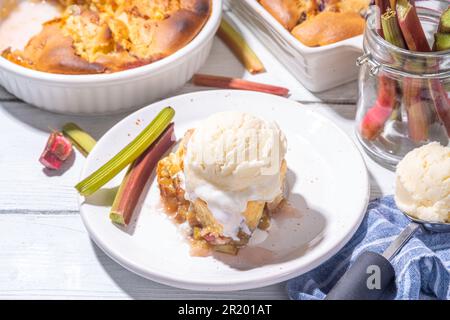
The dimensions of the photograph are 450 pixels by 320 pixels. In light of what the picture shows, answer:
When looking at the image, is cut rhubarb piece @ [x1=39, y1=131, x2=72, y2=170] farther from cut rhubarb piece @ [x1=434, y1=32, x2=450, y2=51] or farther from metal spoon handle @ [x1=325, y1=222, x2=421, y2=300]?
cut rhubarb piece @ [x1=434, y1=32, x2=450, y2=51]

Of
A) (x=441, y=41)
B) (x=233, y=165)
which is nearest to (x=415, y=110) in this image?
(x=441, y=41)

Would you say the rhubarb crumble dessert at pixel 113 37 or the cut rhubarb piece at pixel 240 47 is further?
the cut rhubarb piece at pixel 240 47

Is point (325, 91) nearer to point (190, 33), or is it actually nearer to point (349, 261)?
point (190, 33)

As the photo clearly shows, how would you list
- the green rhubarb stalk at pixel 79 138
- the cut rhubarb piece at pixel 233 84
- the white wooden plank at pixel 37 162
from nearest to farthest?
the white wooden plank at pixel 37 162, the green rhubarb stalk at pixel 79 138, the cut rhubarb piece at pixel 233 84

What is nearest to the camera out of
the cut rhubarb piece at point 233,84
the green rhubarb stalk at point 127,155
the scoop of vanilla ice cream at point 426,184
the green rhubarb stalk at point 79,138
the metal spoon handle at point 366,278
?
the metal spoon handle at point 366,278

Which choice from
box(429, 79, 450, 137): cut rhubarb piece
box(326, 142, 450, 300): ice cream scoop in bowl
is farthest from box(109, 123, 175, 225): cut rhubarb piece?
box(429, 79, 450, 137): cut rhubarb piece

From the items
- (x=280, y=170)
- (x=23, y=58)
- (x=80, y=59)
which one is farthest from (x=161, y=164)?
(x=23, y=58)

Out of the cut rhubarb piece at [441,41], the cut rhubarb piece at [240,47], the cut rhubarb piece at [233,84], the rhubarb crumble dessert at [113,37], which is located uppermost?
the cut rhubarb piece at [441,41]

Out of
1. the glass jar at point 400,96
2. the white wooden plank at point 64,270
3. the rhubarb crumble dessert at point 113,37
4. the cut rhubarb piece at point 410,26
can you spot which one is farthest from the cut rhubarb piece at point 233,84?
the white wooden plank at point 64,270

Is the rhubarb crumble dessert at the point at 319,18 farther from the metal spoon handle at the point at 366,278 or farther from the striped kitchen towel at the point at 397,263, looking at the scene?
the metal spoon handle at the point at 366,278
